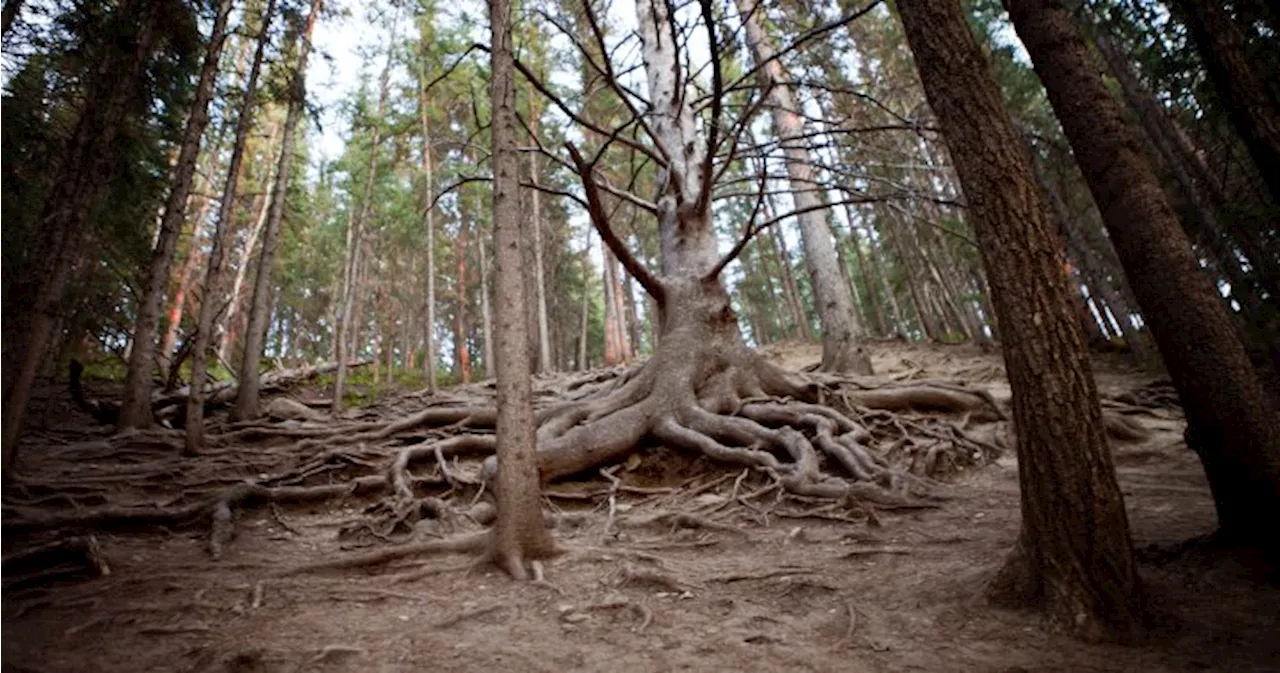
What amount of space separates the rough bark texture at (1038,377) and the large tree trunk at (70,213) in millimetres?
7485

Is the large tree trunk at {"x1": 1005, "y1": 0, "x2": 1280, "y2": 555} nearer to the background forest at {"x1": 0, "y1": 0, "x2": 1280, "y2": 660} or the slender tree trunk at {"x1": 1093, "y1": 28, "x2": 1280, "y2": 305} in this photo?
the background forest at {"x1": 0, "y1": 0, "x2": 1280, "y2": 660}

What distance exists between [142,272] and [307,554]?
10.7m

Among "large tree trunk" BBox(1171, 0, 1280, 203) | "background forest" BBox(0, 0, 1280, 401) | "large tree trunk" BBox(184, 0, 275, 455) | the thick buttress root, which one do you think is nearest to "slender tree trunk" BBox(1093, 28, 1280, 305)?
"background forest" BBox(0, 0, 1280, 401)

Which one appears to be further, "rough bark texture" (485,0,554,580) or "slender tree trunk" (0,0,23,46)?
"slender tree trunk" (0,0,23,46)

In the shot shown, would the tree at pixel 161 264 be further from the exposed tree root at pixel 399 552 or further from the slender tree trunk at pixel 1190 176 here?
the slender tree trunk at pixel 1190 176

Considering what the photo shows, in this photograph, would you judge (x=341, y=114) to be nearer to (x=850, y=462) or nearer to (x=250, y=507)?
(x=250, y=507)

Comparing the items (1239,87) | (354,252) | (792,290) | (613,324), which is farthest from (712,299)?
(792,290)

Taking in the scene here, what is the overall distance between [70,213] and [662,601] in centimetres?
702

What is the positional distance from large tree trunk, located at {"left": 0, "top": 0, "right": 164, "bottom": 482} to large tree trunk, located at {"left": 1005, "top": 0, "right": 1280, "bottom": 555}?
8.35 m

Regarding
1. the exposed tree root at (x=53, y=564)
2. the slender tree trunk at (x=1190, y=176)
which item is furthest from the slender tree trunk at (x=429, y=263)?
the slender tree trunk at (x=1190, y=176)

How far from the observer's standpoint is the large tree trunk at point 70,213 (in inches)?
212

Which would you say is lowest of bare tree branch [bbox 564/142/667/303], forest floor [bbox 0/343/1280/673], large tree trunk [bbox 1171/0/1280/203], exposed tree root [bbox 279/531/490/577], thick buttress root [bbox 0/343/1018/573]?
forest floor [bbox 0/343/1280/673]

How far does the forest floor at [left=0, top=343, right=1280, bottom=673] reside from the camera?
2.45 meters

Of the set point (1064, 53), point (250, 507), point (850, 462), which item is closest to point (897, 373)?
point (850, 462)
